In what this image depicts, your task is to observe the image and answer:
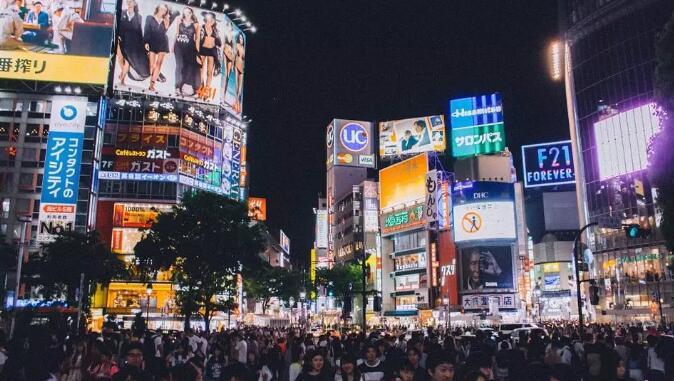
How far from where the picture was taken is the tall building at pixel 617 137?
229 ft

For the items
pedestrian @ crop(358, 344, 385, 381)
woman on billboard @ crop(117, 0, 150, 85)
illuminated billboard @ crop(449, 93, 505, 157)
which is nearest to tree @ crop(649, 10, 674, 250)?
pedestrian @ crop(358, 344, 385, 381)

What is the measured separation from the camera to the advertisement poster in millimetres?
71438

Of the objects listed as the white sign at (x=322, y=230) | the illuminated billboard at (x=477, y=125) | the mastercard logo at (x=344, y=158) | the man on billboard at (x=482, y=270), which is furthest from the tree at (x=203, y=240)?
the white sign at (x=322, y=230)

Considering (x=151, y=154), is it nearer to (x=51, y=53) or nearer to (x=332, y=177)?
(x=51, y=53)

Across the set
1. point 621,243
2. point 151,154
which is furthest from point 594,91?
point 151,154

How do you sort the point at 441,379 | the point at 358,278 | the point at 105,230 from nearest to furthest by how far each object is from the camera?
the point at 441,379
the point at 105,230
the point at 358,278

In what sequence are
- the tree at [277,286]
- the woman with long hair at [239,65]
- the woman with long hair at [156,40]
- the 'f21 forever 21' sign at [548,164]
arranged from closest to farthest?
the woman with long hair at [156,40] → the woman with long hair at [239,65] → the 'f21 forever 21' sign at [548,164] → the tree at [277,286]

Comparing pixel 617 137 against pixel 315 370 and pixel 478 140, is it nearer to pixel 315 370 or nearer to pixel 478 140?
pixel 478 140

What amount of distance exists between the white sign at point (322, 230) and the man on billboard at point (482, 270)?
226 ft

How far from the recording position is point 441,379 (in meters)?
7.08

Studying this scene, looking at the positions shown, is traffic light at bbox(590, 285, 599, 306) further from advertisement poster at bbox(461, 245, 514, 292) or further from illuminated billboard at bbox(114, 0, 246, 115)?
illuminated billboard at bbox(114, 0, 246, 115)

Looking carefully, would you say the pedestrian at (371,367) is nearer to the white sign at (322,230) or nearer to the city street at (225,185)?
the city street at (225,185)

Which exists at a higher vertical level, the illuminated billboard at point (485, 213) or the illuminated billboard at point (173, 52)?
the illuminated billboard at point (173, 52)

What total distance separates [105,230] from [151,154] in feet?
34.2
